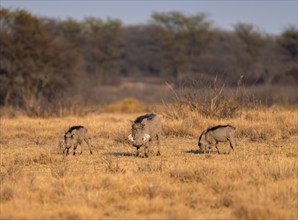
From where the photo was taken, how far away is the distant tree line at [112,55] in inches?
1238

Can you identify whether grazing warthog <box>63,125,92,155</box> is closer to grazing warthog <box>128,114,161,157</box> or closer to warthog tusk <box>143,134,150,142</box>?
grazing warthog <box>128,114,161,157</box>

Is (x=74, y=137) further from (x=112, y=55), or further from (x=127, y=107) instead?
(x=112, y=55)

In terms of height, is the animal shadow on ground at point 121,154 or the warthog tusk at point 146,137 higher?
the warthog tusk at point 146,137

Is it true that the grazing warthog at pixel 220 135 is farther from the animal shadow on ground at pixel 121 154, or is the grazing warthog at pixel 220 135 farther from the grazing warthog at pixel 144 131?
the animal shadow on ground at pixel 121 154

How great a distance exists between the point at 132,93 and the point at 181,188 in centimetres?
3836

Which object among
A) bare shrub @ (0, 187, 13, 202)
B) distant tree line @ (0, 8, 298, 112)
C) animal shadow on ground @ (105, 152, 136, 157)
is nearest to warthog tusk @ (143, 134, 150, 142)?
animal shadow on ground @ (105, 152, 136, 157)

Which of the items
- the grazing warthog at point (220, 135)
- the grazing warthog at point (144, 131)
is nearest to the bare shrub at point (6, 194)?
the grazing warthog at point (144, 131)

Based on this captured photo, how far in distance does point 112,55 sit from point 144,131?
4939cm

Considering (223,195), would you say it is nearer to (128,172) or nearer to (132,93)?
(128,172)

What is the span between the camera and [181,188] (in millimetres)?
8320

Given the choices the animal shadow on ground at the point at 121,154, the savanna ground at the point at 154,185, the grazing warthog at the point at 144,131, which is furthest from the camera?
the animal shadow on ground at the point at 121,154

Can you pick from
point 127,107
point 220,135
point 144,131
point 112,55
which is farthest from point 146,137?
point 112,55

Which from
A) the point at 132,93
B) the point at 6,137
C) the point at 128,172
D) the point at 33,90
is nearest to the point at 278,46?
the point at 132,93

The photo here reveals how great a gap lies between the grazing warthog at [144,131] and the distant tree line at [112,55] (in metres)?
13.9
